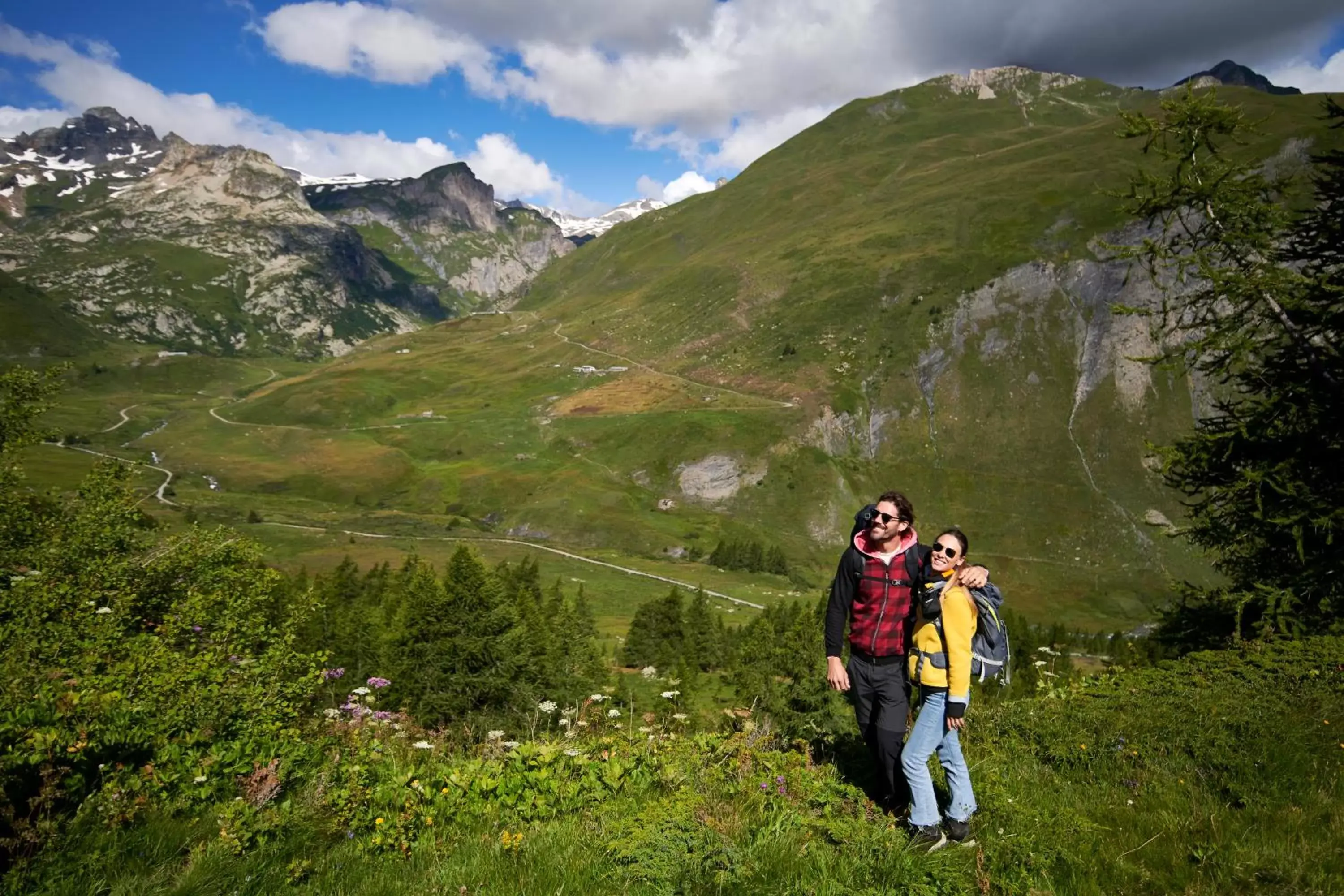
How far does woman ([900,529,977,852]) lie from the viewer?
23.7 ft

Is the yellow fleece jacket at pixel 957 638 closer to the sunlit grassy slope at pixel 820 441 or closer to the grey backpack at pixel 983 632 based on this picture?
the grey backpack at pixel 983 632

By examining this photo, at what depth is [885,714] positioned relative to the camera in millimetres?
7840

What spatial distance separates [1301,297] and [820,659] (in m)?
19.3

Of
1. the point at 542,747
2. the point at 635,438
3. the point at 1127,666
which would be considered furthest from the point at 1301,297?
the point at 635,438

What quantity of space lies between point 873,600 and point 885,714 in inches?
53.6

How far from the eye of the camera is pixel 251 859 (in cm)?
546

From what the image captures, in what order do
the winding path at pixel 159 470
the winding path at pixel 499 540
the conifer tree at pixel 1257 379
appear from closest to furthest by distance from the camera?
the conifer tree at pixel 1257 379
the winding path at pixel 499 540
the winding path at pixel 159 470

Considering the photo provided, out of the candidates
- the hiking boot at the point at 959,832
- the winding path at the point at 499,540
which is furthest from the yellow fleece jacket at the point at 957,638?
the winding path at the point at 499,540

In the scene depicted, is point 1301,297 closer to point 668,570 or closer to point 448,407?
point 668,570

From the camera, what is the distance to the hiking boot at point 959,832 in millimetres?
7004

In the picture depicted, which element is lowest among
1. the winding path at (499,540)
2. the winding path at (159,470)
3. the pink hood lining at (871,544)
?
the winding path at (499,540)

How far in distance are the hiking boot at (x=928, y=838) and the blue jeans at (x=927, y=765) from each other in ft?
0.19

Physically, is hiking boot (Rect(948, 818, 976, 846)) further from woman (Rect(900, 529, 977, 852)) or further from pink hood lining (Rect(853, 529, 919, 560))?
pink hood lining (Rect(853, 529, 919, 560))

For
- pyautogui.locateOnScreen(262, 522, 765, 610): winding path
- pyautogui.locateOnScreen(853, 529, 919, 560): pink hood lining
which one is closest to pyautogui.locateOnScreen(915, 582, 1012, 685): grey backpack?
pyautogui.locateOnScreen(853, 529, 919, 560): pink hood lining
